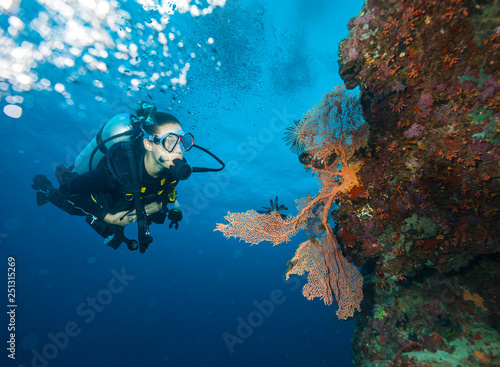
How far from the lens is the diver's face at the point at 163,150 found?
4.41m

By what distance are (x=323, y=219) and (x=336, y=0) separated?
10641 millimetres

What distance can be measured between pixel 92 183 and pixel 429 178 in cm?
627

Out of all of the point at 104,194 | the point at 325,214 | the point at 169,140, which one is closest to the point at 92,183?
the point at 104,194

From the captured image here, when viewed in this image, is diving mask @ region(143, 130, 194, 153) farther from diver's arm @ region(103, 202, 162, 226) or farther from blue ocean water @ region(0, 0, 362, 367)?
blue ocean water @ region(0, 0, 362, 367)

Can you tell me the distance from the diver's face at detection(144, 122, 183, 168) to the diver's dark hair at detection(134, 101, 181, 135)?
106 mm

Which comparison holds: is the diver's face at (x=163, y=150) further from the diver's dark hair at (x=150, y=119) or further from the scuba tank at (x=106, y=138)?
the scuba tank at (x=106, y=138)

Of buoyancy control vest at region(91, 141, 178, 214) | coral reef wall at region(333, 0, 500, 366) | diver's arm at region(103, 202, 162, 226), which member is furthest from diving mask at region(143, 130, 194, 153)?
coral reef wall at region(333, 0, 500, 366)

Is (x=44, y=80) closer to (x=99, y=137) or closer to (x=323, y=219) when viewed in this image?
(x=99, y=137)

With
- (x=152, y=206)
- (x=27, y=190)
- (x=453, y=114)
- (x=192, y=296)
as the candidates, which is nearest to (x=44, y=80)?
(x=152, y=206)

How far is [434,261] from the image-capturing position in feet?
12.5

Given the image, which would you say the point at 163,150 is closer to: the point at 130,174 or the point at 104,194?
the point at 130,174

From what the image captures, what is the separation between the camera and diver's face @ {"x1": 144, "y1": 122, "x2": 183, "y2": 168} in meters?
4.41

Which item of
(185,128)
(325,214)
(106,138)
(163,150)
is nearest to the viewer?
(163,150)

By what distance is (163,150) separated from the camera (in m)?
4.40
